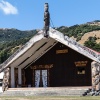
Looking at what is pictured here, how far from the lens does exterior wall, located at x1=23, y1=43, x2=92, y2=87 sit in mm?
25266

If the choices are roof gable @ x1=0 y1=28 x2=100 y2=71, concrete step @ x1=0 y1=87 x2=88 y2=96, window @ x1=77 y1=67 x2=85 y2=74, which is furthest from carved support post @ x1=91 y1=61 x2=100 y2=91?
window @ x1=77 y1=67 x2=85 y2=74

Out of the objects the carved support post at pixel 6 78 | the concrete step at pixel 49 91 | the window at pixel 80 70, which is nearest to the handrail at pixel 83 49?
the concrete step at pixel 49 91

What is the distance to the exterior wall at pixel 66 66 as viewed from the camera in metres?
25.3

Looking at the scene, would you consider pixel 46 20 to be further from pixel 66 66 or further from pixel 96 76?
pixel 96 76

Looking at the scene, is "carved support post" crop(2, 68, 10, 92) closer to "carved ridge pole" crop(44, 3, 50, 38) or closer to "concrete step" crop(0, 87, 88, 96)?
"concrete step" crop(0, 87, 88, 96)

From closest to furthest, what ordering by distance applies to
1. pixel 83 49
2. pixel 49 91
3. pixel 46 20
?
pixel 49 91 → pixel 83 49 → pixel 46 20

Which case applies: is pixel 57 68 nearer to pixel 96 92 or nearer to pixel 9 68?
pixel 9 68

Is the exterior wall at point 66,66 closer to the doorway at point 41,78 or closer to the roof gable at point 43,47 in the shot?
the doorway at point 41,78

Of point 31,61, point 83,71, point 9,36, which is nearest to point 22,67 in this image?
point 31,61

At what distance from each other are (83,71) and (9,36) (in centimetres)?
9377

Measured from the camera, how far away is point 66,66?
85.2ft

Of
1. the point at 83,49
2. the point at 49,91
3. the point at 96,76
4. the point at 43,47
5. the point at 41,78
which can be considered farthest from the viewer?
the point at 41,78

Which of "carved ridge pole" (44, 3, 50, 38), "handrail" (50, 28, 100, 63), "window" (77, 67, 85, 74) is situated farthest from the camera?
"window" (77, 67, 85, 74)

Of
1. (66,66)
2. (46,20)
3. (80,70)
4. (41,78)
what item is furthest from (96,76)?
(41,78)
